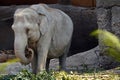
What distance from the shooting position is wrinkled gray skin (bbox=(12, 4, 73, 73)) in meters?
5.48

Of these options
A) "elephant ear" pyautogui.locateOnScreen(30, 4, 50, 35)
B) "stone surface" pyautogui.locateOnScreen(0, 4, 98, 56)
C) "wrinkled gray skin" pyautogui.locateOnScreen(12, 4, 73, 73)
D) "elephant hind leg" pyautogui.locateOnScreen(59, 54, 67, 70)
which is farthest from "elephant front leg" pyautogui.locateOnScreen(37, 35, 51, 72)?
"stone surface" pyautogui.locateOnScreen(0, 4, 98, 56)

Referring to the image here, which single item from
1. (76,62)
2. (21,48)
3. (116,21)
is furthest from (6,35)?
(21,48)

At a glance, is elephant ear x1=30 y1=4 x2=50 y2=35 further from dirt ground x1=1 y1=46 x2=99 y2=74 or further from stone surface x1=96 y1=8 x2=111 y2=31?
stone surface x1=96 y1=8 x2=111 y2=31

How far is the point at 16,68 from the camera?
770 centimetres

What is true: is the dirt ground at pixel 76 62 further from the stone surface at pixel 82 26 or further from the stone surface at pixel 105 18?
the stone surface at pixel 82 26

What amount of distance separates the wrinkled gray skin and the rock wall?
1.19 m

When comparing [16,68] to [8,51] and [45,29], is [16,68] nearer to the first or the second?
[45,29]

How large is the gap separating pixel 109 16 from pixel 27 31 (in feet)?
8.17

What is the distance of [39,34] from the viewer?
19.0 feet

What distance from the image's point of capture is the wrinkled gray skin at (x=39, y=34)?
216 inches

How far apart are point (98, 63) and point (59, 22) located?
1.74 m

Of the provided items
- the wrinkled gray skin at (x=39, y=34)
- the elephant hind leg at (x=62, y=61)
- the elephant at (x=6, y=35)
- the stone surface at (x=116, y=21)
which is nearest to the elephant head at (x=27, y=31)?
the wrinkled gray skin at (x=39, y=34)

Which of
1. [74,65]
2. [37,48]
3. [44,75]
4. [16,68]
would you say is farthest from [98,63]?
[44,75]

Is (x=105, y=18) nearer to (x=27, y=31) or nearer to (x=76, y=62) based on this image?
(x=76, y=62)
